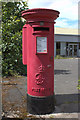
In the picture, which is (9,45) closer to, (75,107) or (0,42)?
(0,42)

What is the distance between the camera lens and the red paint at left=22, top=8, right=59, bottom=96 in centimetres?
346

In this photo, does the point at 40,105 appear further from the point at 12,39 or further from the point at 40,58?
the point at 12,39

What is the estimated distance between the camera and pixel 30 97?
12.2ft

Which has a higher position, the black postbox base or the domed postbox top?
the domed postbox top

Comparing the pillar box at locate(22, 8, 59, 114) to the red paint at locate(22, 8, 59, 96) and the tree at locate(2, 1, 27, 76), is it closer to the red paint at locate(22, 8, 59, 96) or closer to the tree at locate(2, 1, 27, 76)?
the red paint at locate(22, 8, 59, 96)

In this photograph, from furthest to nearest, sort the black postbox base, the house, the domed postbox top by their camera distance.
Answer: the house < the black postbox base < the domed postbox top

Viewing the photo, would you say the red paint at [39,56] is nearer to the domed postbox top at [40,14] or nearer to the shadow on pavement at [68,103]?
the domed postbox top at [40,14]

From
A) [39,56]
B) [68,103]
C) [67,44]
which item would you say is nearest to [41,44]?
[39,56]

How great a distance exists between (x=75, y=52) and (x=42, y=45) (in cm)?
2561

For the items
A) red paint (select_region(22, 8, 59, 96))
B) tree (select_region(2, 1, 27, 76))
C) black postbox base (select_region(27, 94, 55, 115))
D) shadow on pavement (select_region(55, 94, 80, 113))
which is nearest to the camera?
red paint (select_region(22, 8, 59, 96))

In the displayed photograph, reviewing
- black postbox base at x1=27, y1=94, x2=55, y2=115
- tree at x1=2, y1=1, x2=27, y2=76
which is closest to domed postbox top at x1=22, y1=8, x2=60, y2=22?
black postbox base at x1=27, y1=94, x2=55, y2=115

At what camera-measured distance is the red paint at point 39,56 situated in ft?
11.4

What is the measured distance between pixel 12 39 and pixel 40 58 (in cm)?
456

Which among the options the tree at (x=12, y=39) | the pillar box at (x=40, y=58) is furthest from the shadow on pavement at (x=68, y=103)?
the tree at (x=12, y=39)
